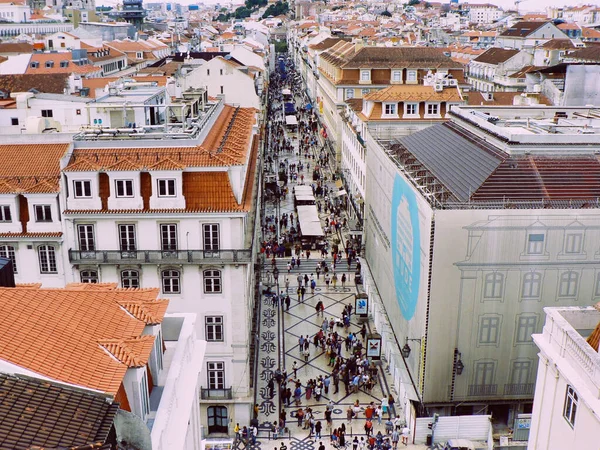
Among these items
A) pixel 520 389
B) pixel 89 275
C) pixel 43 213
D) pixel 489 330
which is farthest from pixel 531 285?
pixel 43 213

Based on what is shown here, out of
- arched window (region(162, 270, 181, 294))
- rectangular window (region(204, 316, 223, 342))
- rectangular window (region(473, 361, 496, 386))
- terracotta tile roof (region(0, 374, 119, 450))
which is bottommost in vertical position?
rectangular window (region(473, 361, 496, 386))

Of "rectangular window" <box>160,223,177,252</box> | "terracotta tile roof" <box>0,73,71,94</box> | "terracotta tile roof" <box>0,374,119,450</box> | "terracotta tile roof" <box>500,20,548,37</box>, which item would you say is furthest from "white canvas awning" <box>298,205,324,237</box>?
"terracotta tile roof" <box>500,20,548,37</box>

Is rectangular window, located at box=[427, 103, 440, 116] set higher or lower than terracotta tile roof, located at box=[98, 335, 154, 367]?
lower

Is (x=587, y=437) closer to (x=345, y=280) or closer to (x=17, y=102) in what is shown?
(x=345, y=280)

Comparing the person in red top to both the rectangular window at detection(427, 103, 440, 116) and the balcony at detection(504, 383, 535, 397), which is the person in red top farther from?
the rectangular window at detection(427, 103, 440, 116)

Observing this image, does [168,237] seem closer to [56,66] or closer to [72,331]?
[72,331]

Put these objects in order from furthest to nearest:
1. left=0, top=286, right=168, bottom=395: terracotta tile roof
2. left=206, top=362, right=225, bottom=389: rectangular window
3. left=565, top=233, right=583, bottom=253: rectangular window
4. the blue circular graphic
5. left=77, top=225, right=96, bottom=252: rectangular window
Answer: left=206, top=362, right=225, bottom=389: rectangular window < the blue circular graphic < left=77, top=225, right=96, bottom=252: rectangular window < left=565, top=233, right=583, bottom=253: rectangular window < left=0, top=286, right=168, bottom=395: terracotta tile roof

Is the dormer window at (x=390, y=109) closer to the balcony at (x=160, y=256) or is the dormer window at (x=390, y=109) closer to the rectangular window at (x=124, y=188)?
the balcony at (x=160, y=256)
